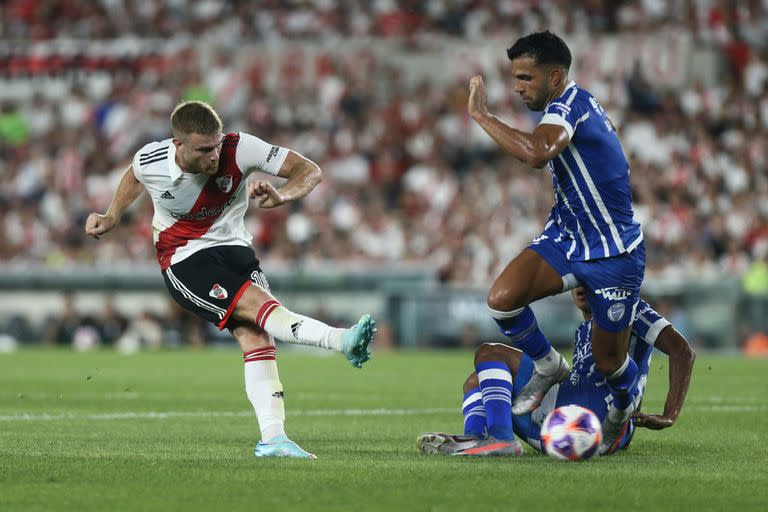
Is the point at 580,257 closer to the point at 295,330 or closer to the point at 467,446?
the point at 467,446

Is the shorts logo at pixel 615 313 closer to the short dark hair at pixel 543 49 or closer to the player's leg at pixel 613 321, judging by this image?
the player's leg at pixel 613 321

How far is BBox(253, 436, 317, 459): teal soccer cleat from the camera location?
7.54 meters

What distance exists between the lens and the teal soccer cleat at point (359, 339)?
726 cm

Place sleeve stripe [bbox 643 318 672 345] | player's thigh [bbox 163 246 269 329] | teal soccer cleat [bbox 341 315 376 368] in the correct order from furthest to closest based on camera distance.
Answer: sleeve stripe [bbox 643 318 672 345], player's thigh [bbox 163 246 269 329], teal soccer cleat [bbox 341 315 376 368]

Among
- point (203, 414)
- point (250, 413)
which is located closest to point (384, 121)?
point (250, 413)

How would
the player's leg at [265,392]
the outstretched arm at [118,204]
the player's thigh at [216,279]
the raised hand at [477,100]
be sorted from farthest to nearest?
the outstretched arm at [118,204] → the player's thigh at [216,279] → the player's leg at [265,392] → the raised hand at [477,100]

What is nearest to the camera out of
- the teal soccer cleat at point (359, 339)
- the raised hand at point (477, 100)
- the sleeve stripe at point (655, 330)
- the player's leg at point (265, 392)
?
the teal soccer cleat at point (359, 339)

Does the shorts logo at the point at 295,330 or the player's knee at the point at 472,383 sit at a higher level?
the shorts logo at the point at 295,330

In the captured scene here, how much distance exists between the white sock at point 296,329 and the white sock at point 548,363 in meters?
1.20

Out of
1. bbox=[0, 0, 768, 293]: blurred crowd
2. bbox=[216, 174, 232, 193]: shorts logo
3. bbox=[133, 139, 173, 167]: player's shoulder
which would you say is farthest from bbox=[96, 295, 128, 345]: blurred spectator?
bbox=[216, 174, 232, 193]: shorts logo

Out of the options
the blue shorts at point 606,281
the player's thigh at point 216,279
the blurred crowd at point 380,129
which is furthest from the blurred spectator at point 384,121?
the player's thigh at point 216,279

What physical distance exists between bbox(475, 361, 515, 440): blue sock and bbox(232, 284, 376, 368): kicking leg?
75 centimetres

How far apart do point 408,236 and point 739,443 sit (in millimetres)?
15494

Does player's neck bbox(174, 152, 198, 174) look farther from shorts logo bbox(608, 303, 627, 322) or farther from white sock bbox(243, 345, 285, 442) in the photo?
shorts logo bbox(608, 303, 627, 322)
